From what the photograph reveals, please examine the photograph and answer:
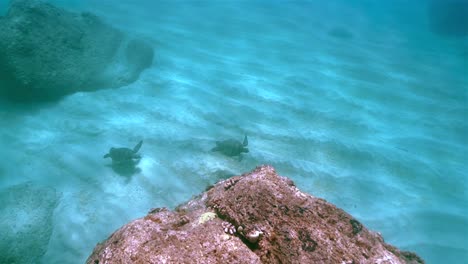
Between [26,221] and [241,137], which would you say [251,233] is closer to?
[26,221]

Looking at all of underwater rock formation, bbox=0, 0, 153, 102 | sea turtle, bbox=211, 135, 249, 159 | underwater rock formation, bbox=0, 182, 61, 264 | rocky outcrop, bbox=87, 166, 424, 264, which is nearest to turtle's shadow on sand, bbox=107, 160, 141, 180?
underwater rock formation, bbox=0, 182, 61, 264

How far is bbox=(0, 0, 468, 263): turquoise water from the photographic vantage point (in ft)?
25.7

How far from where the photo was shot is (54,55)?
38.7ft

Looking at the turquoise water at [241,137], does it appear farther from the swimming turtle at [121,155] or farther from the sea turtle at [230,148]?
the swimming turtle at [121,155]

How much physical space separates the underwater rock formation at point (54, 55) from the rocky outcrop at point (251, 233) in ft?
34.3

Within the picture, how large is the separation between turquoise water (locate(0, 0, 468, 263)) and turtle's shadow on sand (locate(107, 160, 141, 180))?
15 centimetres

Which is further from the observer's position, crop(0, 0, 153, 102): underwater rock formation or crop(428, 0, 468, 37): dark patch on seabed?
crop(428, 0, 468, 37): dark patch on seabed

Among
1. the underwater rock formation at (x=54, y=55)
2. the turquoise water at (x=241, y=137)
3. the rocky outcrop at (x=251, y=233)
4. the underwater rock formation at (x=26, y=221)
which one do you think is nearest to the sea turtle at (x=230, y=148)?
the turquoise water at (x=241, y=137)

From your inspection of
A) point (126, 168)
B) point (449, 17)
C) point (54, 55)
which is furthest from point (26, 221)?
point (449, 17)

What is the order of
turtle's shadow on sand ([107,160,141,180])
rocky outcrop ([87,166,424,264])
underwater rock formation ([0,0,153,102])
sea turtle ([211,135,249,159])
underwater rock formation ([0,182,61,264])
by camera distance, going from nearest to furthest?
rocky outcrop ([87,166,424,264]) → underwater rock formation ([0,182,61,264]) → turtle's shadow on sand ([107,160,141,180]) → sea turtle ([211,135,249,159]) → underwater rock formation ([0,0,153,102])

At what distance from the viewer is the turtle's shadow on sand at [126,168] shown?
878 centimetres

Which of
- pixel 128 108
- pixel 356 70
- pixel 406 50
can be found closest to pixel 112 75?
pixel 128 108

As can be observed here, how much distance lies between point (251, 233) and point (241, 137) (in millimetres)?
8263

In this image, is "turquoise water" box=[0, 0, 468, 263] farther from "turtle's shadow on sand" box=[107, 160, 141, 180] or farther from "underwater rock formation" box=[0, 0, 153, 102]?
"underwater rock formation" box=[0, 0, 153, 102]
